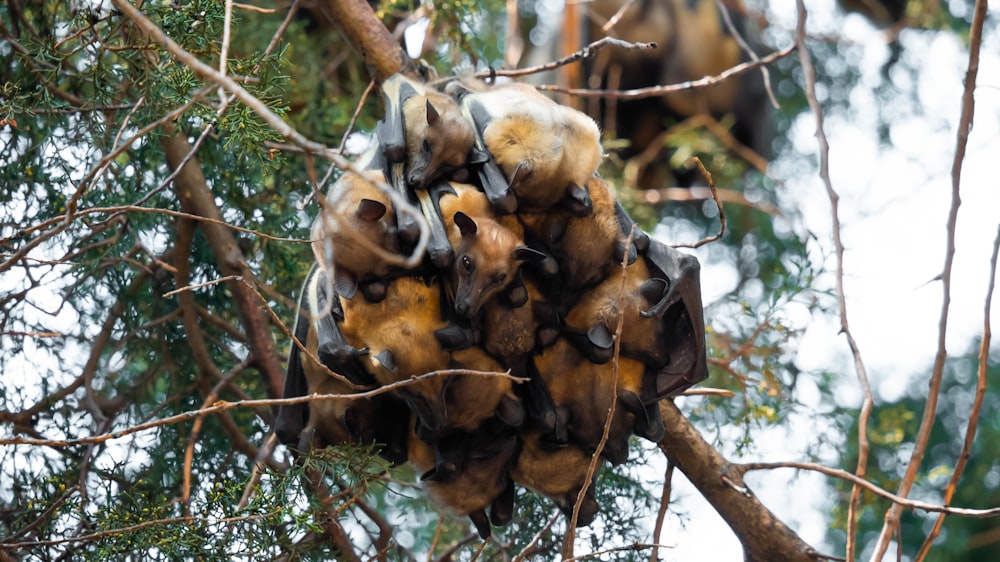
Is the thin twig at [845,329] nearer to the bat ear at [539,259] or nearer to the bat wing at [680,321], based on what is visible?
the bat wing at [680,321]

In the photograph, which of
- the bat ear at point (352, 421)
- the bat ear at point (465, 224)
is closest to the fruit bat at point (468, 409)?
the bat ear at point (352, 421)

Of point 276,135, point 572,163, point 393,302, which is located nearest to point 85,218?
point 276,135

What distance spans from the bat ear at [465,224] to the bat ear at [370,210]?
0.12 m

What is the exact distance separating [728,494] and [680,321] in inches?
18.7

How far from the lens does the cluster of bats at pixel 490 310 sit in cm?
176

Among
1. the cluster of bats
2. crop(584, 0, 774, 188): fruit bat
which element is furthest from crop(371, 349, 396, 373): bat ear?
crop(584, 0, 774, 188): fruit bat

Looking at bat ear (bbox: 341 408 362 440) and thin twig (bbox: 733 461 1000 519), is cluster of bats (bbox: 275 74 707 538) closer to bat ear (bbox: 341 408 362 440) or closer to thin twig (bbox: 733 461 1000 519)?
bat ear (bbox: 341 408 362 440)

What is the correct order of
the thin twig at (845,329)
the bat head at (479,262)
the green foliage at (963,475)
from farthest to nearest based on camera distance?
the green foliage at (963,475), the thin twig at (845,329), the bat head at (479,262)

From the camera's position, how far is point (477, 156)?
5.99 ft

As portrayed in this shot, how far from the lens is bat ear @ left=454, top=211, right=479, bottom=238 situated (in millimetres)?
1711

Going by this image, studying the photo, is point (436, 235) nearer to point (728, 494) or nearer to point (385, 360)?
point (385, 360)

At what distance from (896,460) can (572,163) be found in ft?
9.06

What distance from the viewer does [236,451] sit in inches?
103

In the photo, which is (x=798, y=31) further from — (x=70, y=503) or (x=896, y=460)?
(x=896, y=460)
